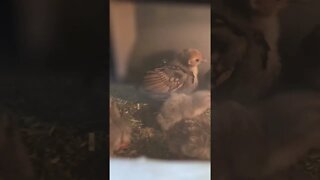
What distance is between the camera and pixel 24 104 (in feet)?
4.66

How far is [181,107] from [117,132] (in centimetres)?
20

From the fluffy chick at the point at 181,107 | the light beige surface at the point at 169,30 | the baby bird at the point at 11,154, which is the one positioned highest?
the light beige surface at the point at 169,30

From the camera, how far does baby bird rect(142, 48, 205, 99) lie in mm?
1433

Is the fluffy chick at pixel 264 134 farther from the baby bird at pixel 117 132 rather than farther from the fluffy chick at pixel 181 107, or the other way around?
the baby bird at pixel 117 132

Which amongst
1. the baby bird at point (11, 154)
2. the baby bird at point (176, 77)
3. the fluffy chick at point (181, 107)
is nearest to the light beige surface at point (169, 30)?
the baby bird at point (176, 77)

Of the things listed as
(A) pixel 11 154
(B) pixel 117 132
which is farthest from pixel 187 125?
(A) pixel 11 154

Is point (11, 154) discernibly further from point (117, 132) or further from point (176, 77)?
point (176, 77)

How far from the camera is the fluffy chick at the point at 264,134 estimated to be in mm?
1428

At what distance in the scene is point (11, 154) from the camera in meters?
1.42

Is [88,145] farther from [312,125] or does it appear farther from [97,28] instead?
[312,125]

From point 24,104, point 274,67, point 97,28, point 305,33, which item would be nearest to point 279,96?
point 274,67

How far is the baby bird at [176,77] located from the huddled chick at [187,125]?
25 mm

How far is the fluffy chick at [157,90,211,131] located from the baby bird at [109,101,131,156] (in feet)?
0.33

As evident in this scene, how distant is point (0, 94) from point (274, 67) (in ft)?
2.57
